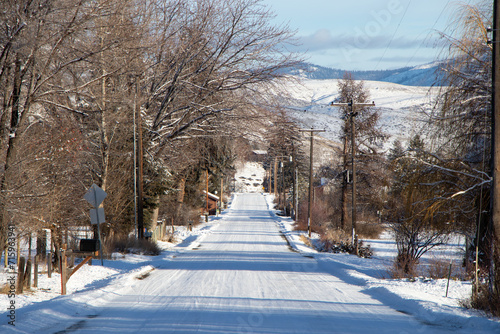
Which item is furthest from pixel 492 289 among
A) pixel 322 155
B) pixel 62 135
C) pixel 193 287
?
pixel 322 155

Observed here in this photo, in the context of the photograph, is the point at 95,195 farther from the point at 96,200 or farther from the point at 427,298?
the point at 427,298

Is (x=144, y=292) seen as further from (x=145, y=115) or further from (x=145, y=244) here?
(x=145, y=115)

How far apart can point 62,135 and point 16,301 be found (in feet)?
21.0

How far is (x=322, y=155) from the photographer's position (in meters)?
176

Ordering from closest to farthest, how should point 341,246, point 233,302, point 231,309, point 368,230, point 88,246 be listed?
point 231,309 < point 233,302 < point 88,246 < point 341,246 < point 368,230

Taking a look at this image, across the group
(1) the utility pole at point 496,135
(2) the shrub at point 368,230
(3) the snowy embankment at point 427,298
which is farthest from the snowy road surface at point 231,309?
(2) the shrub at point 368,230

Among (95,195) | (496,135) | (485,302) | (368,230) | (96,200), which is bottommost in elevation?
(368,230)

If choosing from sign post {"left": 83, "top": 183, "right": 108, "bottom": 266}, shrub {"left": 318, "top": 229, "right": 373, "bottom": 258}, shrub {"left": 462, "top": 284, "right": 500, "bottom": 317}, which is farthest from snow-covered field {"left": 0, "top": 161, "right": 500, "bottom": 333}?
shrub {"left": 318, "top": 229, "right": 373, "bottom": 258}

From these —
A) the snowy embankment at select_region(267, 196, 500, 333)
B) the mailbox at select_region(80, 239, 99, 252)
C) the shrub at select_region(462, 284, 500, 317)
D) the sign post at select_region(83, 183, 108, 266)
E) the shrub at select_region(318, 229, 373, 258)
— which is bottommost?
the shrub at select_region(318, 229, 373, 258)

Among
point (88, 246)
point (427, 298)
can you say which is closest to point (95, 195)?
point (88, 246)

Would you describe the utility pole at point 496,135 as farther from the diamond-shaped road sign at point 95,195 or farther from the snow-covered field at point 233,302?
the diamond-shaped road sign at point 95,195

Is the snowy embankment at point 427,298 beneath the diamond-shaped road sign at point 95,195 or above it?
beneath

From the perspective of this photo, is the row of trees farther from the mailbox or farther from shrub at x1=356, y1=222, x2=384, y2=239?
shrub at x1=356, y1=222, x2=384, y2=239

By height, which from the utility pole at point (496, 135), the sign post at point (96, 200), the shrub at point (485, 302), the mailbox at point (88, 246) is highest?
the utility pole at point (496, 135)
